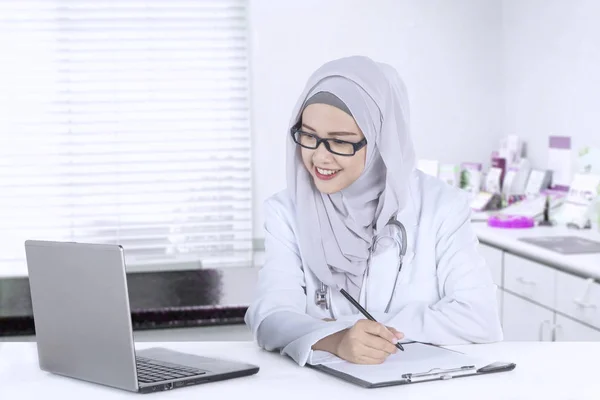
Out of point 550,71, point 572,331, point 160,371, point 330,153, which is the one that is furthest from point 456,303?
point 550,71

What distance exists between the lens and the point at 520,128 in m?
4.29

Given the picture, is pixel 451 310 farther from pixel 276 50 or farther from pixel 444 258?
pixel 276 50

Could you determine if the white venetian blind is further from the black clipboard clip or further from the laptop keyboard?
the black clipboard clip

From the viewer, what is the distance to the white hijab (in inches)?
73.7

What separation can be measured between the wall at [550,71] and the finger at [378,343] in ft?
7.79

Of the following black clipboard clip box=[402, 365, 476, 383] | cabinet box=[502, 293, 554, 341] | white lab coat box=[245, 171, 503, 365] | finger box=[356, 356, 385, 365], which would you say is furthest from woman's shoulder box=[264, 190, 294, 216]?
cabinet box=[502, 293, 554, 341]

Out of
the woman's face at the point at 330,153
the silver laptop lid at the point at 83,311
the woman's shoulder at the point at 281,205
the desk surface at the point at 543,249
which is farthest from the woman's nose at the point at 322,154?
the desk surface at the point at 543,249

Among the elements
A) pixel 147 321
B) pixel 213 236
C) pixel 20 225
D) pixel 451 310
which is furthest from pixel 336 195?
pixel 20 225

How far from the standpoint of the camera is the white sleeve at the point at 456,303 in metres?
1.77

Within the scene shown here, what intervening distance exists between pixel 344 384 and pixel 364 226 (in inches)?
21.9

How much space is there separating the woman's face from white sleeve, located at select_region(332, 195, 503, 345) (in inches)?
9.7

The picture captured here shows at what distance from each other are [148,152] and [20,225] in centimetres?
70

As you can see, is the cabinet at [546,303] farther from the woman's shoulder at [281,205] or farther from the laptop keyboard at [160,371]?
the laptop keyboard at [160,371]

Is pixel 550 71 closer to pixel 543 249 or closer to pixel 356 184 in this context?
pixel 543 249
